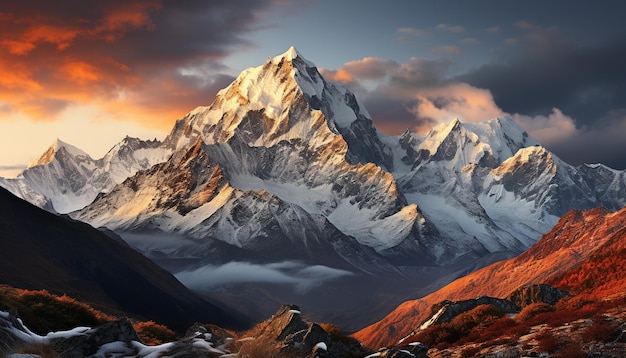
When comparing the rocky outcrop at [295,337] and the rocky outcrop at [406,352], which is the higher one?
the rocky outcrop at [295,337]

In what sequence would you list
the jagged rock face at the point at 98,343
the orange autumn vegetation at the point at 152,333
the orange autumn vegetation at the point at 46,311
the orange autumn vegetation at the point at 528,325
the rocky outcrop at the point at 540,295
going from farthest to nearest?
the rocky outcrop at the point at 540,295 < the orange autumn vegetation at the point at 152,333 < the orange autumn vegetation at the point at 46,311 < the orange autumn vegetation at the point at 528,325 < the jagged rock face at the point at 98,343

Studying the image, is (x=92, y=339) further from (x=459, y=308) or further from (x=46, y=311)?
(x=459, y=308)

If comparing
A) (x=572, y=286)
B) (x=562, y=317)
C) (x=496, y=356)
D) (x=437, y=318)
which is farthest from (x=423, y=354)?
(x=572, y=286)

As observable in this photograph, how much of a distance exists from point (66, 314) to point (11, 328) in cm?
1311

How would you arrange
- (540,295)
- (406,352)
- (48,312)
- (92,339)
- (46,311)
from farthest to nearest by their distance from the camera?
(540,295), (46,311), (48,312), (92,339), (406,352)

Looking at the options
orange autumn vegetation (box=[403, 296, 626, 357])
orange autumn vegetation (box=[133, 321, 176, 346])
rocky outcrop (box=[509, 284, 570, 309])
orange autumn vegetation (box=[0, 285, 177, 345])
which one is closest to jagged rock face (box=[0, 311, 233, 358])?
orange autumn vegetation (box=[0, 285, 177, 345])

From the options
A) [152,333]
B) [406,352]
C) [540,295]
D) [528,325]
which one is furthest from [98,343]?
[540,295]

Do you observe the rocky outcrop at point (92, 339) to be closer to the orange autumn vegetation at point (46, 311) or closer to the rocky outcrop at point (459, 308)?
the orange autumn vegetation at point (46, 311)

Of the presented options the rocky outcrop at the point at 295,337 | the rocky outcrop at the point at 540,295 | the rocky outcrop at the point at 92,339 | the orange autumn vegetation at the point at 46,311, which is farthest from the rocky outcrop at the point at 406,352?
the rocky outcrop at the point at 540,295

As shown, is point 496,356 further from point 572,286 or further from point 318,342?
point 572,286

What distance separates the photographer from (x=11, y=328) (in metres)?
34.8

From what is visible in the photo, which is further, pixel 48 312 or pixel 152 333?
pixel 152 333

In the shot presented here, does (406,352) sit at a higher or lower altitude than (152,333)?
lower

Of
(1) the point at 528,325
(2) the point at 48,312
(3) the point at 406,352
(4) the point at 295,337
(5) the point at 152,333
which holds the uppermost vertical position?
(2) the point at 48,312
